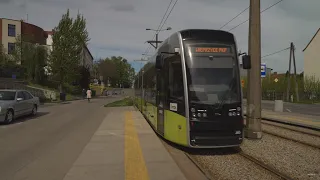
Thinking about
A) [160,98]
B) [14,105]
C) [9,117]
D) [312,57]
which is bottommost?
[9,117]

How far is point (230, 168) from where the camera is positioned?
7309mm

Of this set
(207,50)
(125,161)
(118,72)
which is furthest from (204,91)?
(118,72)

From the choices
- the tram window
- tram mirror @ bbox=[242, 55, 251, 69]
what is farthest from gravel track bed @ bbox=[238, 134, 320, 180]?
the tram window

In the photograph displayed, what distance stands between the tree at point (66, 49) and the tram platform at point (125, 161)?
43202 millimetres

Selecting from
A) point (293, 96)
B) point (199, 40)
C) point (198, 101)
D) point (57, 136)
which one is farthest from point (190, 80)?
point (293, 96)

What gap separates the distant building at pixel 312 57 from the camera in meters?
69.6

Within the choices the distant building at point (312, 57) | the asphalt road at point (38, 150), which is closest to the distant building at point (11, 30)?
the asphalt road at point (38, 150)

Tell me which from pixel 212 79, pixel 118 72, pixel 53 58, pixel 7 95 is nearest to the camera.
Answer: pixel 212 79

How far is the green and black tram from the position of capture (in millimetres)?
8469

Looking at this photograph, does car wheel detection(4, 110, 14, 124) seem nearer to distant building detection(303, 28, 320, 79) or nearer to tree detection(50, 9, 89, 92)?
tree detection(50, 9, 89, 92)

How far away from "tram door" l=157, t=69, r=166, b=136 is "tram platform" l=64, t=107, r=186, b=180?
0.47 meters

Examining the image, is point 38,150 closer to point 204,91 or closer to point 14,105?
point 204,91

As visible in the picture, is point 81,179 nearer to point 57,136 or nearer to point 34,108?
point 57,136

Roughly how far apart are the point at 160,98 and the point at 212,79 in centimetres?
245
